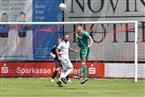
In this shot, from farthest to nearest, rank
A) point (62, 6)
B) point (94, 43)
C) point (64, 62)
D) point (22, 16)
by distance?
point (22, 16) < point (94, 43) < point (62, 6) < point (64, 62)

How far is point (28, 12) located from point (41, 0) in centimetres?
95

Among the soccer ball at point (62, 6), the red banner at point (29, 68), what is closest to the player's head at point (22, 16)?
the soccer ball at point (62, 6)

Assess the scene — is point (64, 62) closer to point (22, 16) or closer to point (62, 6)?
point (62, 6)

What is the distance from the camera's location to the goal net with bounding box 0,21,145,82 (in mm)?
27062

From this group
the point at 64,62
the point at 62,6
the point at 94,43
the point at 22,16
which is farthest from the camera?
the point at 22,16

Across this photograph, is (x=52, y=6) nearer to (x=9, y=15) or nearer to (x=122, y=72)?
(x=9, y=15)

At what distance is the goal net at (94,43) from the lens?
27.1 meters

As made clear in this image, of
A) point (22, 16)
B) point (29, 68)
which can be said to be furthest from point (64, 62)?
point (22, 16)

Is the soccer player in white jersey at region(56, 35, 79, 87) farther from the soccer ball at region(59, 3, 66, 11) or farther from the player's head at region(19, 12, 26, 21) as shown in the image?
the player's head at region(19, 12, 26, 21)

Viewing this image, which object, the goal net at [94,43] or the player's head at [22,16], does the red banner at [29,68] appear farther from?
the player's head at [22,16]

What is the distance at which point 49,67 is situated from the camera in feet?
92.5

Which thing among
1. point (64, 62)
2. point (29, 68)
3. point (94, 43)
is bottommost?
point (29, 68)

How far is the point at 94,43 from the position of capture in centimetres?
2841

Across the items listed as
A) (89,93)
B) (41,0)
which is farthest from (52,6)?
(89,93)
